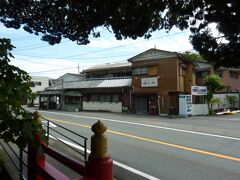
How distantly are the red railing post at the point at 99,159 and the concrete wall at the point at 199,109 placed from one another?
91.6 ft

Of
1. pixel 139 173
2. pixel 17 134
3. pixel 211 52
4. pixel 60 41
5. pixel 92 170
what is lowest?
pixel 139 173

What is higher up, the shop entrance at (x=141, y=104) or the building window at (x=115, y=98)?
the building window at (x=115, y=98)

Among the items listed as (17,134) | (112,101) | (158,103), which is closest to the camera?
(17,134)

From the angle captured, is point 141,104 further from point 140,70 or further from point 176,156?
point 176,156

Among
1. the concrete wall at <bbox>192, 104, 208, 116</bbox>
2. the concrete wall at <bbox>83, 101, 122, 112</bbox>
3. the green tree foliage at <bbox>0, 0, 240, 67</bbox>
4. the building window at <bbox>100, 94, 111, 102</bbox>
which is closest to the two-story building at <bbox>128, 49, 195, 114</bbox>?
the concrete wall at <bbox>192, 104, 208, 116</bbox>

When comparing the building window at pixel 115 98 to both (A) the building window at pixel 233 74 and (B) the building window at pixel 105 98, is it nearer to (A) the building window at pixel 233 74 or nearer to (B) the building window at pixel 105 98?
(B) the building window at pixel 105 98

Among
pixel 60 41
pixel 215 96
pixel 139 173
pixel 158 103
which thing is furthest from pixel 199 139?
pixel 215 96

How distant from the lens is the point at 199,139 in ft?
44.8

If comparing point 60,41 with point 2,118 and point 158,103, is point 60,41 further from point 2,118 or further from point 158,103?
point 158,103

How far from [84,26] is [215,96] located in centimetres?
2906

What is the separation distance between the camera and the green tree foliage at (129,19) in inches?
200

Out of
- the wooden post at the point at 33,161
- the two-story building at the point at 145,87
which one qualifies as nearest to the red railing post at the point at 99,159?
the wooden post at the point at 33,161

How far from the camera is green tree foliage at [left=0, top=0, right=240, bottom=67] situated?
5082 millimetres

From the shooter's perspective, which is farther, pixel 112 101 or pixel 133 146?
pixel 112 101
